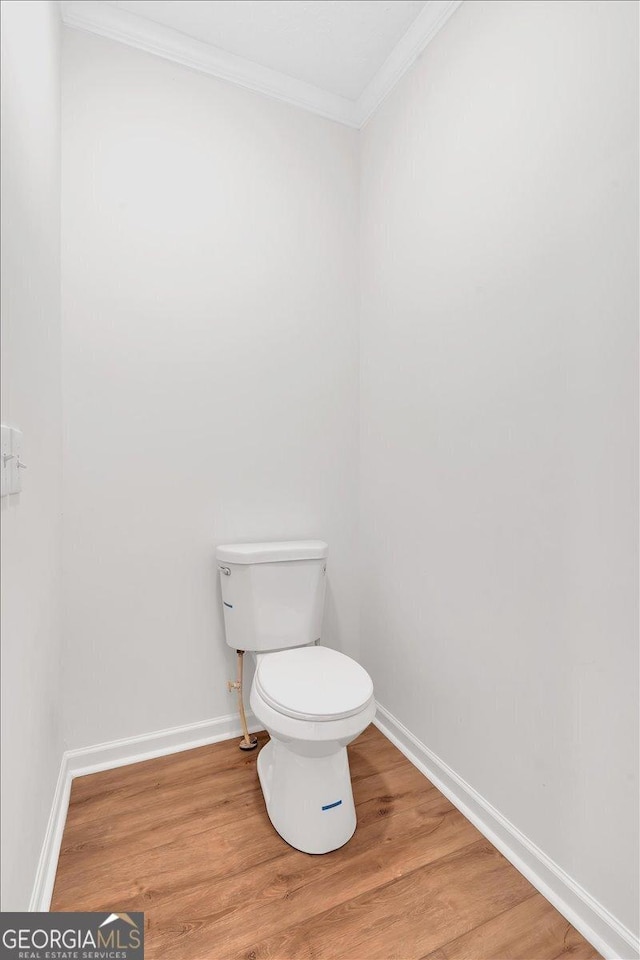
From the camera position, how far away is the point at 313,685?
4.52ft

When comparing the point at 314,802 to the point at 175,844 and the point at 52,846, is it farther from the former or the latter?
the point at 52,846

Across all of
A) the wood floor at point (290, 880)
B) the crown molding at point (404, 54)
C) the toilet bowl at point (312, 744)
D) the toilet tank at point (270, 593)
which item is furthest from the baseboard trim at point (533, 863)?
the crown molding at point (404, 54)

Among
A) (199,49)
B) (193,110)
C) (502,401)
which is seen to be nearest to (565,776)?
(502,401)

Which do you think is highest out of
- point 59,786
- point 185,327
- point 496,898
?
point 185,327

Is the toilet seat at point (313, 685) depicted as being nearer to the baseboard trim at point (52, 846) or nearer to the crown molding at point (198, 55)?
the baseboard trim at point (52, 846)

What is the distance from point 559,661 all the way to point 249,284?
1620 mm

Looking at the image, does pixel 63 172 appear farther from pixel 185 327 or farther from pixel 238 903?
pixel 238 903

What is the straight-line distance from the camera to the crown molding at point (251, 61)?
1.57 m

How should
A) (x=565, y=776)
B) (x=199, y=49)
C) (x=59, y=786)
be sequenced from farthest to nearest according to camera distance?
(x=199, y=49), (x=59, y=786), (x=565, y=776)

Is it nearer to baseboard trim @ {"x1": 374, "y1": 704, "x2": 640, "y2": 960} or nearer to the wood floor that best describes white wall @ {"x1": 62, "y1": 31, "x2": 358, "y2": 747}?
the wood floor

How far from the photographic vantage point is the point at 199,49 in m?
1.73

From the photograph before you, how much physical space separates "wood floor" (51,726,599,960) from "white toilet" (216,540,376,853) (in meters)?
0.08

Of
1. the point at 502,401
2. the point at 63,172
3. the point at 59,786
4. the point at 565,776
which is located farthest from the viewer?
the point at 63,172

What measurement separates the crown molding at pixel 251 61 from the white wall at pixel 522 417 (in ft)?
0.23
